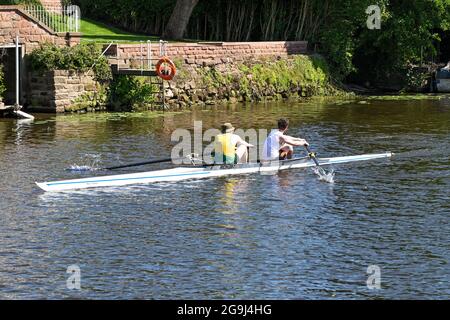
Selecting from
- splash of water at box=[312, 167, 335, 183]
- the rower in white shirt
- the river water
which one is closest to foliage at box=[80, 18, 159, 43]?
the river water

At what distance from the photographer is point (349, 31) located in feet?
165

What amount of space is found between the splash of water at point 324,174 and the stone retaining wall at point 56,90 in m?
14.7

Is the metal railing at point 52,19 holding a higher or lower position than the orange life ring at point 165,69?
higher

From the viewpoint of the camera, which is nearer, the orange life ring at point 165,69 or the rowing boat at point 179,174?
the rowing boat at point 179,174

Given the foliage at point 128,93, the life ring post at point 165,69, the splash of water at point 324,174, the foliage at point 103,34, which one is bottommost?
the splash of water at point 324,174

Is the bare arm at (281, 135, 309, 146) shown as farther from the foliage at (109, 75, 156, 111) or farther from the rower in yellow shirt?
the foliage at (109, 75, 156, 111)

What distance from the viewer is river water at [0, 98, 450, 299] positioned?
16.7 m

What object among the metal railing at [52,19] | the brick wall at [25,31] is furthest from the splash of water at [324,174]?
the metal railing at [52,19]

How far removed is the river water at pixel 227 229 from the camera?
1670 cm

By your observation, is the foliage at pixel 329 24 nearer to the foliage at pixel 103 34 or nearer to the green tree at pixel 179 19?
the foliage at pixel 103 34

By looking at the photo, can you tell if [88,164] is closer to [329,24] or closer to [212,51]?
[212,51]
